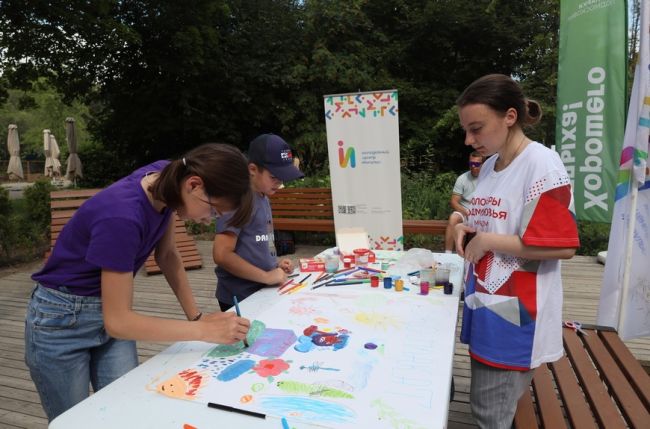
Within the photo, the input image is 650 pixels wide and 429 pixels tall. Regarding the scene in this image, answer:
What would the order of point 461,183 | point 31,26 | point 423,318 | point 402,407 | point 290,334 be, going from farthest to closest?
point 31,26 → point 461,183 → point 423,318 → point 290,334 → point 402,407

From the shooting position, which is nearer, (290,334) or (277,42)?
(290,334)

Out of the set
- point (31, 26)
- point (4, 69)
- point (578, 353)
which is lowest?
point (578, 353)

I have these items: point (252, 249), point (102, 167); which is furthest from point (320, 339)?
point (102, 167)

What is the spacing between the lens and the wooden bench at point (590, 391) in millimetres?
1524

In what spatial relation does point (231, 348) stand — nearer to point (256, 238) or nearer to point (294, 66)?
point (256, 238)

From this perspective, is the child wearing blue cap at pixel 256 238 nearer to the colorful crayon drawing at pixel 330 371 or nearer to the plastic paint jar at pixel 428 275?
the colorful crayon drawing at pixel 330 371

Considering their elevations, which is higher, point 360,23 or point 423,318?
point 360,23

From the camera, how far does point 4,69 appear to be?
312 inches

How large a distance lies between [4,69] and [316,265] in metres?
8.58

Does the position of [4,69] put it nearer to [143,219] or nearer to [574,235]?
[143,219]

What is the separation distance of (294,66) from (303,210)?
497 cm

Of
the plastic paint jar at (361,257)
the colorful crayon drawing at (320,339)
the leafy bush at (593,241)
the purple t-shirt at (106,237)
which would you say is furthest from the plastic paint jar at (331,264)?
the leafy bush at (593,241)

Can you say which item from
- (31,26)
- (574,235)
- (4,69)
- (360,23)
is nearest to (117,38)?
(31,26)

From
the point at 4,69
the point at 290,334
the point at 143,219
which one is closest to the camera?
the point at 143,219
